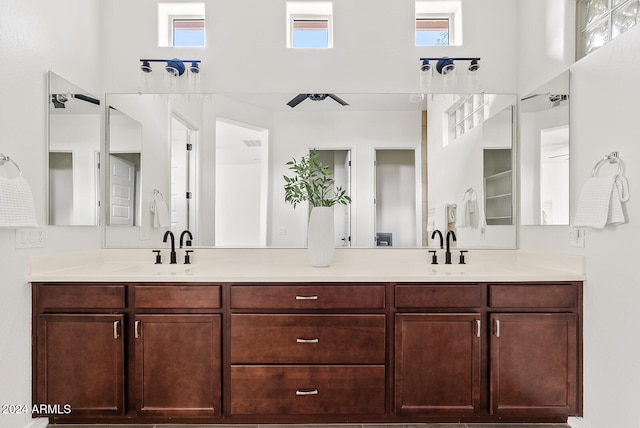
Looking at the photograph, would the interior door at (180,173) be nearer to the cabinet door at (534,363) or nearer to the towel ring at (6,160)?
the towel ring at (6,160)

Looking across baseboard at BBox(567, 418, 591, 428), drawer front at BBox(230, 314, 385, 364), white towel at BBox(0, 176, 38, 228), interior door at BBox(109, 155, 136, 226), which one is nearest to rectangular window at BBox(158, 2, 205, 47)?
interior door at BBox(109, 155, 136, 226)

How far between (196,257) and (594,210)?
7.83 ft

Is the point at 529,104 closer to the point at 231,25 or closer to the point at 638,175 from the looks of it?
the point at 638,175

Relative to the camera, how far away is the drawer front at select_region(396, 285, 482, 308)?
198 cm

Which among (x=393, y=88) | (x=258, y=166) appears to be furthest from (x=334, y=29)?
(x=258, y=166)

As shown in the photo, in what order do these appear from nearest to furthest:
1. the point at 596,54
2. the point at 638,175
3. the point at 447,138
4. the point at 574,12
Result: the point at 638,175, the point at 596,54, the point at 574,12, the point at 447,138

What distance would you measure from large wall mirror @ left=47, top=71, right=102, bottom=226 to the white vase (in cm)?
148

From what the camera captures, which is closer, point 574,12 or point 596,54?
point 596,54

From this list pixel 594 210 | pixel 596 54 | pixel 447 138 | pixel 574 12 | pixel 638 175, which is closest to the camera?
pixel 638 175

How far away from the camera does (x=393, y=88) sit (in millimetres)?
2607

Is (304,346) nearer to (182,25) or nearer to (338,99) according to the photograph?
(338,99)

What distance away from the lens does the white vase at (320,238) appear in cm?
238

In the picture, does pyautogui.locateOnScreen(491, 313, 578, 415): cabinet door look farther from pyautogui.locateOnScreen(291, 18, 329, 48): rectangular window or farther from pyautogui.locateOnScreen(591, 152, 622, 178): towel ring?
pyautogui.locateOnScreen(291, 18, 329, 48): rectangular window

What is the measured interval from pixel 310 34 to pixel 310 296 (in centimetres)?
186
